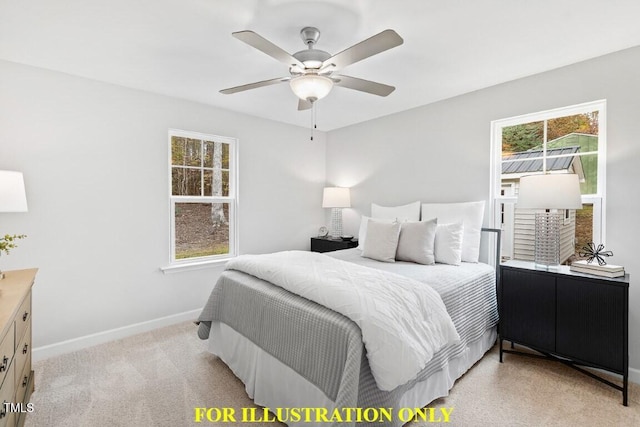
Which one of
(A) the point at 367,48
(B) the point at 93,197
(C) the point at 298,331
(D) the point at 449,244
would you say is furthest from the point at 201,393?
(A) the point at 367,48

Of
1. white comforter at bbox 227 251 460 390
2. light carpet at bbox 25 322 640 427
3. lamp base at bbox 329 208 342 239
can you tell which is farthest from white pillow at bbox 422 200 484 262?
lamp base at bbox 329 208 342 239

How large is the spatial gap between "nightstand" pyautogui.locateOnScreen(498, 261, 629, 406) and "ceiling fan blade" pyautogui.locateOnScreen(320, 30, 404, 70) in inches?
77.1

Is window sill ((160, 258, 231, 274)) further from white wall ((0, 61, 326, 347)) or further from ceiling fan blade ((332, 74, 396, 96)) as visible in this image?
ceiling fan blade ((332, 74, 396, 96))

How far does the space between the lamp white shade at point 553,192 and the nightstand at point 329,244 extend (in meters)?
2.15

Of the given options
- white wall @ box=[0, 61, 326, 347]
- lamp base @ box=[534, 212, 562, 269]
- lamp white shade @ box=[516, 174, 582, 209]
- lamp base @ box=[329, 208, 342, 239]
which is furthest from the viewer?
lamp base @ box=[329, 208, 342, 239]

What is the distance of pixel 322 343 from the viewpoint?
1640 mm

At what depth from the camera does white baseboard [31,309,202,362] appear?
8.72ft

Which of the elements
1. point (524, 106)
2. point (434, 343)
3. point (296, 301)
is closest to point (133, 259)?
point (296, 301)

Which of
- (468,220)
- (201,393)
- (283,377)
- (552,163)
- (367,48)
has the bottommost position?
(201,393)

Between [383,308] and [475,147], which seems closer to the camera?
[383,308]

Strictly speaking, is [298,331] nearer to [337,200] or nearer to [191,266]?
[191,266]

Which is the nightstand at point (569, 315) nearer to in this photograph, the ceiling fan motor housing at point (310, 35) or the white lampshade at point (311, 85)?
the white lampshade at point (311, 85)

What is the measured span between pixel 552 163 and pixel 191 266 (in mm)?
3720

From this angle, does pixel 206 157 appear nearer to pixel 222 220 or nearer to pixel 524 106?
pixel 222 220
